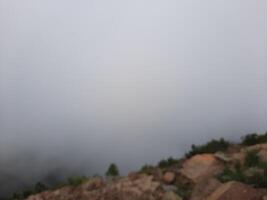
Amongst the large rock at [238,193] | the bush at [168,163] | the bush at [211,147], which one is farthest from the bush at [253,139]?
the large rock at [238,193]

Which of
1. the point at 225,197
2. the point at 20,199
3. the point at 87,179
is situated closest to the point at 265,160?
the point at 225,197

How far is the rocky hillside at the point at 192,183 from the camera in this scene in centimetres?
1320

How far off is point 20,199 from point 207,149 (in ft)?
30.5

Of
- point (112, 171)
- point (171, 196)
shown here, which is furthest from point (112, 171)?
point (171, 196)

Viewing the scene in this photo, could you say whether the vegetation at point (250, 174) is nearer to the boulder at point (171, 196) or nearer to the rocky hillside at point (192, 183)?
the rocky hillside at point (192, 183)

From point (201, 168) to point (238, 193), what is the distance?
6.47m

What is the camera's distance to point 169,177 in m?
18.8

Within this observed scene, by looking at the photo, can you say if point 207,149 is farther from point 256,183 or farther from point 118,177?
point 256,183

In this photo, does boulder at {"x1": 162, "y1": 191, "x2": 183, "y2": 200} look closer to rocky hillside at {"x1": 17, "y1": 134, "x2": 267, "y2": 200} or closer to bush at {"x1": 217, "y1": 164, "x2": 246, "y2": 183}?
rocky hillside at {"x1": 17, "y1": 134, "x2": 267, "y2": 200}

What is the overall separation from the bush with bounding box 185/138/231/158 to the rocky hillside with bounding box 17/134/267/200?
3.41 meters

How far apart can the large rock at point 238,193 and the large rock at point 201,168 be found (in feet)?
13.8

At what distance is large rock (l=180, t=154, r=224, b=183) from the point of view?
1778 cm

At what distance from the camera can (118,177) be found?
20.1 meters

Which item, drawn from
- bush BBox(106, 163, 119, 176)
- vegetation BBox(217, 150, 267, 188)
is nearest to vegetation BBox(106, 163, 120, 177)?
bush BBox(106, 163, 119, 176)
